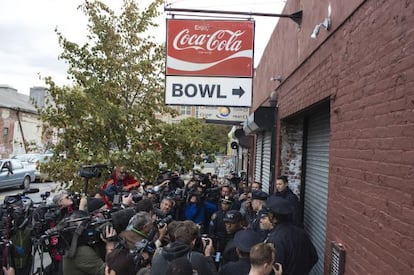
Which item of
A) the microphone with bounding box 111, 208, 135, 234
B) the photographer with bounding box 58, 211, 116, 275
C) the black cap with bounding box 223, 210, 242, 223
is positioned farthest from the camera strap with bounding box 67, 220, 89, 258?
the black cap with bounding box 223, 210, 242, 223

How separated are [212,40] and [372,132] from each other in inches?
163

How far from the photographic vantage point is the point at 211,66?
23.9 ft

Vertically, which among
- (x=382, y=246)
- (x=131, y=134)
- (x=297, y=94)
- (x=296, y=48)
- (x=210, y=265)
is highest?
(x=296, y=48)

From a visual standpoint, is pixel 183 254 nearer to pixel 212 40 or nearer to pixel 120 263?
pixel 120 263

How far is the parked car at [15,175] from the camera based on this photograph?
19.5 m

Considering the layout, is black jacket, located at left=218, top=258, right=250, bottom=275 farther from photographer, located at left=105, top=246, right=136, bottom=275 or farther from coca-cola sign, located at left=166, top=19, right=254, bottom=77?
coca-cola sign, located at left=166, top=19, right=254, bottom=77

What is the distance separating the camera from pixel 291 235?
4.36 metres

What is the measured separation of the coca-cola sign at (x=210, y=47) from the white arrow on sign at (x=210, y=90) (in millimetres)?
107

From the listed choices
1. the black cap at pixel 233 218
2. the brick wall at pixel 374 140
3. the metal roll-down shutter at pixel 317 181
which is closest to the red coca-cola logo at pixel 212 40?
the metal roll-down shutter at pixel 317 181

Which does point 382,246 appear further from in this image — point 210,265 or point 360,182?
point 210,265

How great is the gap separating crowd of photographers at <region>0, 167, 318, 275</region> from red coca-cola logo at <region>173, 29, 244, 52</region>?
241 cm

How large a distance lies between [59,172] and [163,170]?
2.29 meters

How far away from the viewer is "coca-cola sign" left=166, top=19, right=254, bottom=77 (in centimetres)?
694

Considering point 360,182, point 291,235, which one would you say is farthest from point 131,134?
point 360,182
